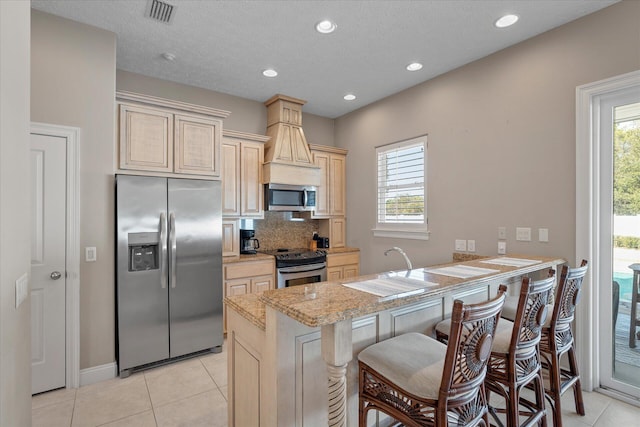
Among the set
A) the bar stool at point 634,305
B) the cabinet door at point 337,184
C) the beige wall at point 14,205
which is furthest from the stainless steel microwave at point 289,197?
the bar stool at point 634,305

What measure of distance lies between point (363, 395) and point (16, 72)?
2171 millimetres

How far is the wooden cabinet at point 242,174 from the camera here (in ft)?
12.6

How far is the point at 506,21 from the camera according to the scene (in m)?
2.59

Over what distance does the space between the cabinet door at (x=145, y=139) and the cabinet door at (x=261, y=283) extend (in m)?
1.58

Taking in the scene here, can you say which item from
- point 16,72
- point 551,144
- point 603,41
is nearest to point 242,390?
point 16,72

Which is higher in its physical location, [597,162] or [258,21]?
[258,21]

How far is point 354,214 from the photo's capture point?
4.84 meters

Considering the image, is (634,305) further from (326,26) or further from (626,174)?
(326,26)

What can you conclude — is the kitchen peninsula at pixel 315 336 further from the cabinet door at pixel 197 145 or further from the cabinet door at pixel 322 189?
the cabinet door at pixel 322 189

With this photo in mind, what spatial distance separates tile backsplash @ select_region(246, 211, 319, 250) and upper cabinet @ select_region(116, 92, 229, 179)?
1.31 m

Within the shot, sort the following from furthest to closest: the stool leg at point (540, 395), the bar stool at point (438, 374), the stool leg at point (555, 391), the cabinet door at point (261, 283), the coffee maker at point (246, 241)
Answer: the coffee maker at point (246, 241), the cabinet door at point (261, 283), the stool leg at point (555, 391), the stool leg at point (540, 395), the bar stool at point (438, 374)

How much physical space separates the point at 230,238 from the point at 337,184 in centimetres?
192

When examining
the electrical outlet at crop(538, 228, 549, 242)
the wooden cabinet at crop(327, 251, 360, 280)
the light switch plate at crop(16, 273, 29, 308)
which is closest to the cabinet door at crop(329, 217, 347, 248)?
the wooden cabinet at crop(327, 251, 360, 280)

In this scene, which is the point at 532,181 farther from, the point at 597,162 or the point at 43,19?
the point at 43,19
